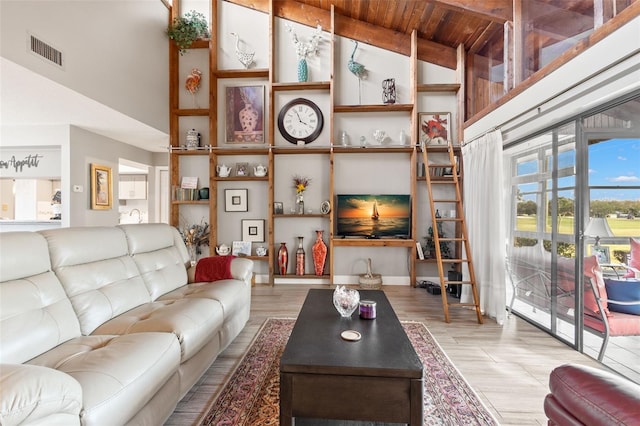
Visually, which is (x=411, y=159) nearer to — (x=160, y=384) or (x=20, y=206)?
(x=160, y=384)

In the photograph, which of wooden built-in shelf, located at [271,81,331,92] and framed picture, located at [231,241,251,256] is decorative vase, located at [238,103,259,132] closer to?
wooden built-in shelf, located at [271,81,331,92]

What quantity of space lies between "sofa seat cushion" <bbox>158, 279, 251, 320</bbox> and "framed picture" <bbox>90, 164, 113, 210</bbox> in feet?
8.90

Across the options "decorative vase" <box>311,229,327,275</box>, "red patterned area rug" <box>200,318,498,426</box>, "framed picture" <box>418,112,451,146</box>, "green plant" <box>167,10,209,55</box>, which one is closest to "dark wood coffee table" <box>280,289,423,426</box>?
"red patterned area rug" <box>200,318,498,426</box>

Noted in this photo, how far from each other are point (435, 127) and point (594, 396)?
14.2 ft

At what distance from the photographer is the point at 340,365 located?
1.35 m

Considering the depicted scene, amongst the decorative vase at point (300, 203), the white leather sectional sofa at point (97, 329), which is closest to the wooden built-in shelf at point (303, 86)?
the decorative vase at point (300, 203)

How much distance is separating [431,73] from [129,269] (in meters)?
4.79

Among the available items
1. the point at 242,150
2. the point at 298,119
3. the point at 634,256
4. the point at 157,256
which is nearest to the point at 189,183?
the point at 242,150

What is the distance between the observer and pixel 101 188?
4.55 m

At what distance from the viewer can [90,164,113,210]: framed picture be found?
4378mm

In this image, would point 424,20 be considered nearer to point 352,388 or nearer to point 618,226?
point 618,226

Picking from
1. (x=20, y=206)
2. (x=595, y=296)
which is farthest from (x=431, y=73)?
(x=20, y=206)

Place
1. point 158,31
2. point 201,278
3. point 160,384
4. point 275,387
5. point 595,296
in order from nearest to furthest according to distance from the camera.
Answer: point 160,384
point 275,387
point 595,296
point 201,278
point 158,31

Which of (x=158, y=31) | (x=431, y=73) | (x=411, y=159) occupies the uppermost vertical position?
(x=158, y=31)
